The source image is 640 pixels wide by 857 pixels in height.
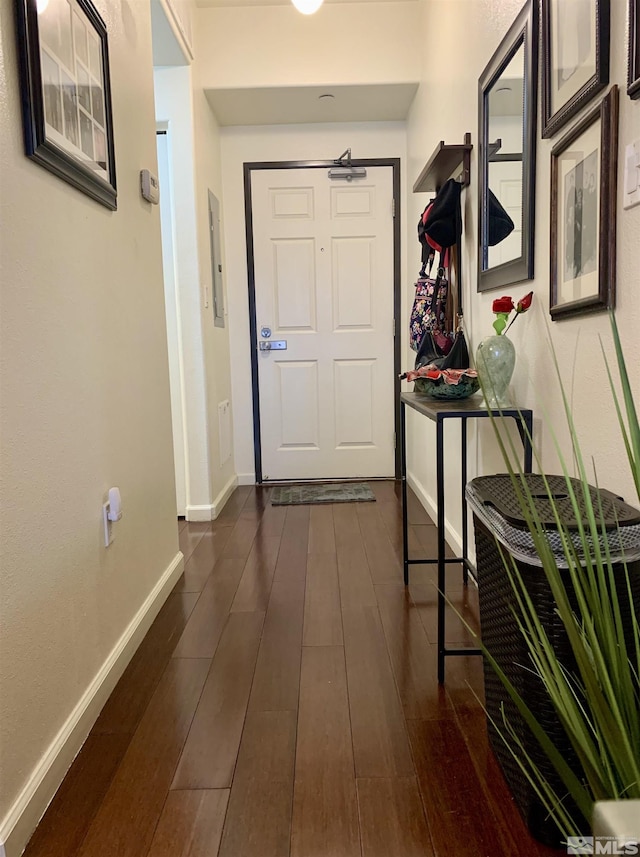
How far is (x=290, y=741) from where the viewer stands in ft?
4.46

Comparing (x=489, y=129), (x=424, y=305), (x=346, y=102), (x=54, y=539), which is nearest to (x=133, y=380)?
(x=54, y=539)

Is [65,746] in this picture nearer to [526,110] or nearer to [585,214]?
[585,214]

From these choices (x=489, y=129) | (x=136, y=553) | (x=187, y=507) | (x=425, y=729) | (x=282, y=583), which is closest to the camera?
(x=425, y=729)

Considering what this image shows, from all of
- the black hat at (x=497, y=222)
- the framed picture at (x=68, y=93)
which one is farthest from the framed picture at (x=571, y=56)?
the framed picture at (x=68, y=93)

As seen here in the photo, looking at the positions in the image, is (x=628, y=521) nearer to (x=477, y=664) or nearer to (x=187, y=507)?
(x=477, y=664)

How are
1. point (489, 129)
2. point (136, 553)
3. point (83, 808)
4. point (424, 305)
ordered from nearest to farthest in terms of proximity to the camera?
point (83, 808)
point (136, 553)
point (489, 129)
point (424, 305)

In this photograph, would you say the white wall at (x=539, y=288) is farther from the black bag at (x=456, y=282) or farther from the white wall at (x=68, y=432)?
the white wall at (x=68, y=432)

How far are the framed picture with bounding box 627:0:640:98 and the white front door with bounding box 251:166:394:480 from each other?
9.10ft

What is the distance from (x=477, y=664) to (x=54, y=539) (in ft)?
3.90

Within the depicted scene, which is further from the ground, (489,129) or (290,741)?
(489,129)

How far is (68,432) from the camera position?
1354 mm

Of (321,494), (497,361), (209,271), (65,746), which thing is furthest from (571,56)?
(321,494)

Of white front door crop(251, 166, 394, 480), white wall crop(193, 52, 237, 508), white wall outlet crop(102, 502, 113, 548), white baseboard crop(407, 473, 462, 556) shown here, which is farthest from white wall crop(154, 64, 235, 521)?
white wall outlet crop(102, 502, 113, 548)

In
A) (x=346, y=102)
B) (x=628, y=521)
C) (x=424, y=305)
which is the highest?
(x=346, y=102)
